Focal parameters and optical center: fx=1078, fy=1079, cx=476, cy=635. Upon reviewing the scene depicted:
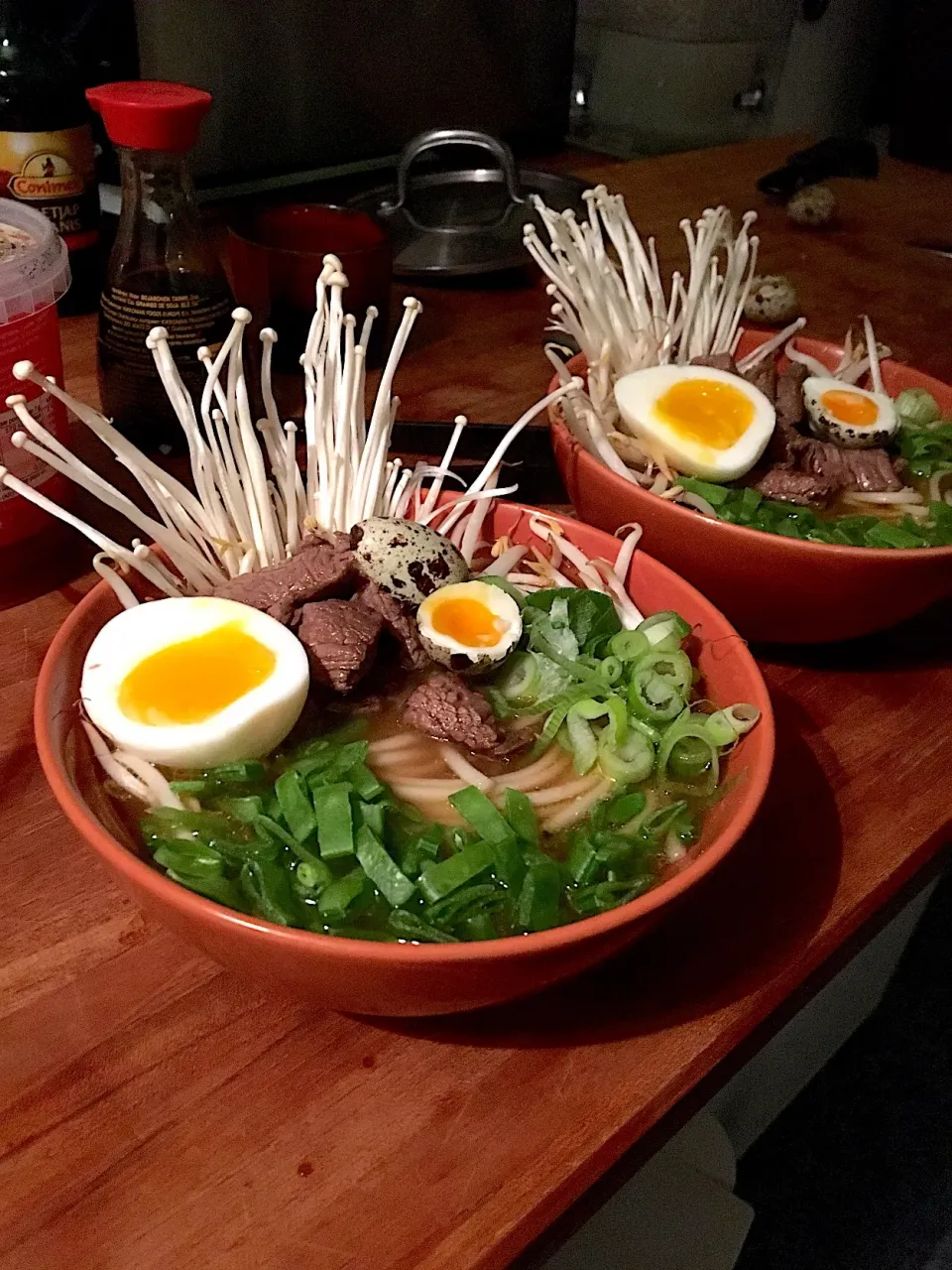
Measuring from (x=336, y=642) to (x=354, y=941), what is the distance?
30 centimetres

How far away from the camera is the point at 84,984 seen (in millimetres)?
808

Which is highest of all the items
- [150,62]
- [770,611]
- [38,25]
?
[38,25]

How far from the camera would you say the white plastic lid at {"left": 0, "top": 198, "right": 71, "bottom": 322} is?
988 mm

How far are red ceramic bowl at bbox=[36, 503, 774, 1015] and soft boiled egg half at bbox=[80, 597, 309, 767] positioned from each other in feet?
0.11

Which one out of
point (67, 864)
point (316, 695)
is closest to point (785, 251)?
point (316, 695)

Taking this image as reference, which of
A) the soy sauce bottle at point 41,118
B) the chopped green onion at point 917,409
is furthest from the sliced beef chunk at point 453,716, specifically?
the soy sauce bottle at point 41,118

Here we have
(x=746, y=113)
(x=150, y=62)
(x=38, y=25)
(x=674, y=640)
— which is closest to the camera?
(x=674, y=640)

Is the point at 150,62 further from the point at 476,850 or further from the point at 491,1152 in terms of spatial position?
the point at 491,1152

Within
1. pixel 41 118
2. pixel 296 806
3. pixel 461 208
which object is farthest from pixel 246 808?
pixel 461 208

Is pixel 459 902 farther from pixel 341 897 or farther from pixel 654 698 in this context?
pixel 654 698

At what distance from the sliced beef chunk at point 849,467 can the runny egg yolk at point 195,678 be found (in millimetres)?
740

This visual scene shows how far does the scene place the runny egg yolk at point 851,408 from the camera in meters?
1.33

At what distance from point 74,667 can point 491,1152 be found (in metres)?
0.47

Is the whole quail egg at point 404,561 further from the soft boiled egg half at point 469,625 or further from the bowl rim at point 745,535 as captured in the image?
the bowl rim at point 745,535
